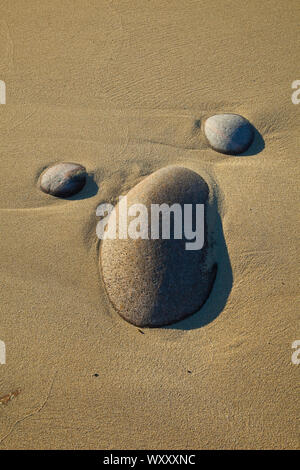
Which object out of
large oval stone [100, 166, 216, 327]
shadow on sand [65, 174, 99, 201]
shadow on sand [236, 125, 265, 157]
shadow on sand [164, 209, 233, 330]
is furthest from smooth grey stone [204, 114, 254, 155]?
shadow on sand [65, 174, 99, 201]

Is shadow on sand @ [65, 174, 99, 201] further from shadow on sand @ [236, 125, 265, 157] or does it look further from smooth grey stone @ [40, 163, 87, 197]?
shadow on sand @ [236, 125, 265, 157]

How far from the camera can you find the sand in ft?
7.27

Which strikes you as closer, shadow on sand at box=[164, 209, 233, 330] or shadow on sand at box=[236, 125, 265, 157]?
shadow on sand at box=[164, 209, 233, 330]

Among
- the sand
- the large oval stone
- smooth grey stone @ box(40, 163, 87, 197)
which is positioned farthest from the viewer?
smooth grey stone @ box(40, 163, 87, 197)

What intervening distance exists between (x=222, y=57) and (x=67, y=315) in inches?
154

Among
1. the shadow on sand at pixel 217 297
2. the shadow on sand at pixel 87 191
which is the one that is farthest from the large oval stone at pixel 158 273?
the shadow on sand at pixel 87 191

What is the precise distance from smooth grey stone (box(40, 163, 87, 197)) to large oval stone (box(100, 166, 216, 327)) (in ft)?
2.57

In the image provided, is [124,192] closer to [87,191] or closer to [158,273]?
[87,191]

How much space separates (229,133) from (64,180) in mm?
1830

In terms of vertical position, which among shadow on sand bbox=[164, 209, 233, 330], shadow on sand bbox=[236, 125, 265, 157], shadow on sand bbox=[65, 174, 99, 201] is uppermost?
shadow on sand bbox=[236, 125, 265, 157]

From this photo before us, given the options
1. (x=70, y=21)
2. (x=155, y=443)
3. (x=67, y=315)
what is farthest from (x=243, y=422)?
(x=70, y=21)

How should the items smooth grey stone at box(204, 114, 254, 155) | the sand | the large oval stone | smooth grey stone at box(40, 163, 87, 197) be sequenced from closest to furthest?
the sand, the large oval stone, smooth grey stone at box(40, 163, 87, 197), smooth grey stone at box(204, 114, 254, 155)

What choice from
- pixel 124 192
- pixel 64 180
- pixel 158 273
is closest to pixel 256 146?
pixel 124 192
